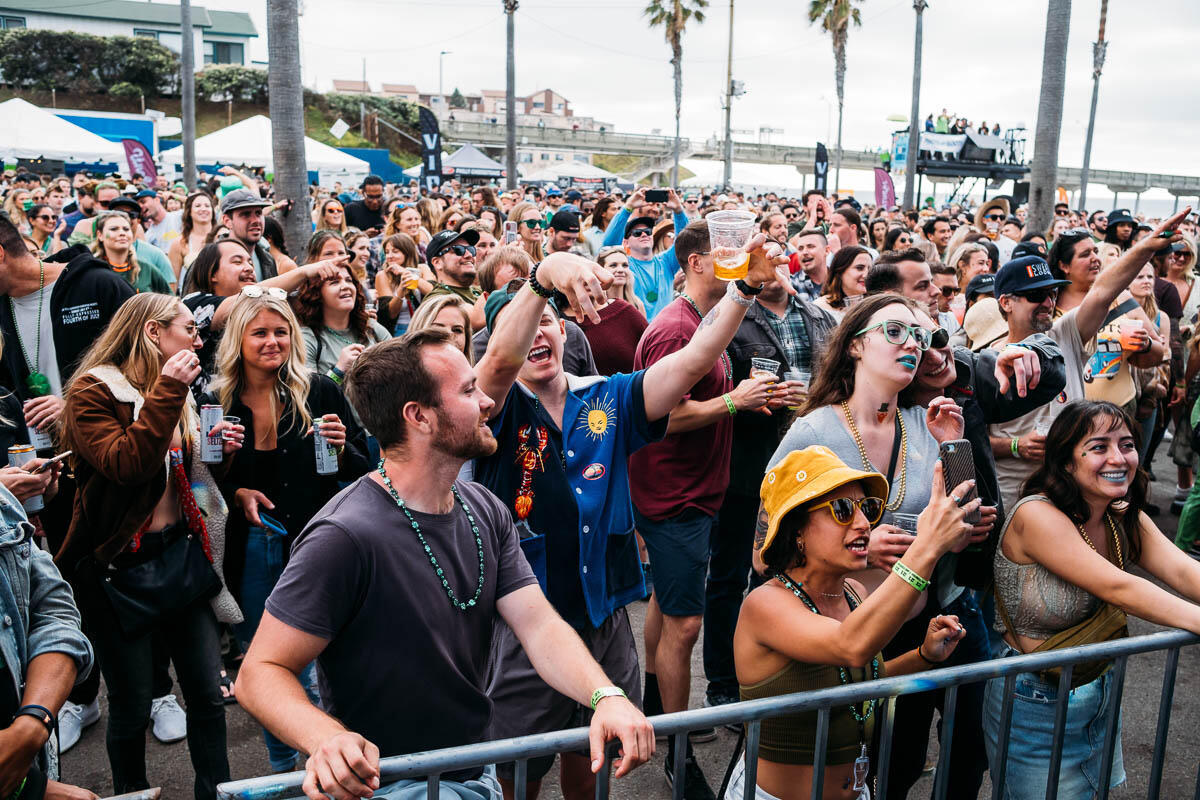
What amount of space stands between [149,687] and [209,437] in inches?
37.7

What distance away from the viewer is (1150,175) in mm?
65500

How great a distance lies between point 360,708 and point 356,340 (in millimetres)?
3295

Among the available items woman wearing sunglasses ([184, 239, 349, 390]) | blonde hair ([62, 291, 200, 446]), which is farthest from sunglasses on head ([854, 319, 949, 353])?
woman wearing sunglasses ([184, 239, 349, 390])

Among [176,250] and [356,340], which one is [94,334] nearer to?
[356,340]

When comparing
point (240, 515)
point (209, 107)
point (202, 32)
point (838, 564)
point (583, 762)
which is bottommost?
point (583, 762)

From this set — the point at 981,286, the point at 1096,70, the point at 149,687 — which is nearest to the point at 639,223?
the point at 981,286

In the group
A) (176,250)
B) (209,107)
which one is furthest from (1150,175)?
(176,250)

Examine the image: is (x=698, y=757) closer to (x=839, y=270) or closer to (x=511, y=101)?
(x=839, y=270)

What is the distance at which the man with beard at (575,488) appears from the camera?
10.2 feet

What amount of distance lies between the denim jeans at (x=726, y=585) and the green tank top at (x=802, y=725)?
1.89 m

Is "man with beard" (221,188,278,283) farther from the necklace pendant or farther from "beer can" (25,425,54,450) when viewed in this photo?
the necklace pendant

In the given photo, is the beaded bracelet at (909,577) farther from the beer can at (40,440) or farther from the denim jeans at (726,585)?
the beer can at (40,440)

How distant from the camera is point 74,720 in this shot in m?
4.25

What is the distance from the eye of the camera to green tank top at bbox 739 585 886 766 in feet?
8.16
